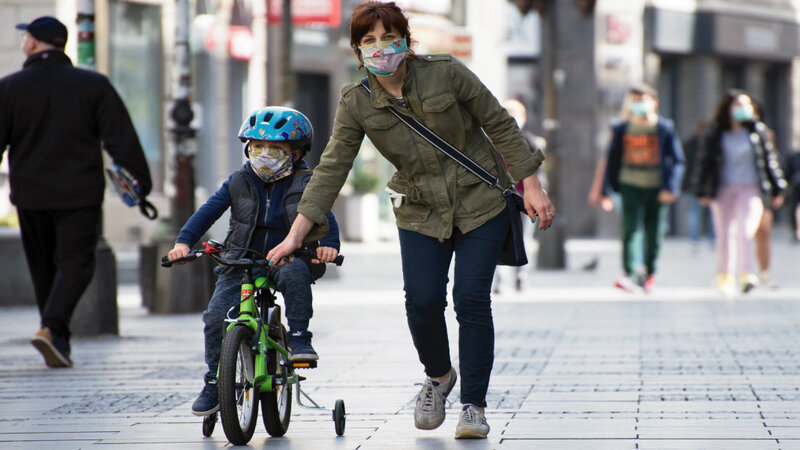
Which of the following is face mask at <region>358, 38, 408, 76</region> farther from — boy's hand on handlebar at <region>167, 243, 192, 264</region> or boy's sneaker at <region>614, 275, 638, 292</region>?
boy's sneaker at <region>614, 275, 638, 292</region>

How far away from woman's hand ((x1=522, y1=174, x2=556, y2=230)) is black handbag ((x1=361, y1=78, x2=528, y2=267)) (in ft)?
0.38

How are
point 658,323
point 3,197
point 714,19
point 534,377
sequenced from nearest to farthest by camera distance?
point 534,377, point 658,323, point 3,197, point 714,19

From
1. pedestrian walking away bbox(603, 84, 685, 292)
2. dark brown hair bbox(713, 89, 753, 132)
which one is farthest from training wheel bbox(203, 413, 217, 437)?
dark brown hair bbox(713, 89, 753, 132)

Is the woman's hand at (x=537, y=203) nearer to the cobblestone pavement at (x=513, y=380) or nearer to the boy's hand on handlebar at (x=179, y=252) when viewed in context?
the cobblestone pavement at (x=513, y=380)

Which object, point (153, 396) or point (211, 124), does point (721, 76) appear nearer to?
point (211, 124)

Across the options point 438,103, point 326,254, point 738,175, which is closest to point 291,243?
point 326,254

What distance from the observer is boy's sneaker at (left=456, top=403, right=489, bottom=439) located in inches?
228

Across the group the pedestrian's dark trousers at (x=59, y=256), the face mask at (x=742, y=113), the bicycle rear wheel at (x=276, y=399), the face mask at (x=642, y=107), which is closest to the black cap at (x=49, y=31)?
the pedestrian's dark trousers at (x=59, y=256)

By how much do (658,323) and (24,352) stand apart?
4292mm

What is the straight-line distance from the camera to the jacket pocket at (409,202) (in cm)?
593

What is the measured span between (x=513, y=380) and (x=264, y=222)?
213 cm

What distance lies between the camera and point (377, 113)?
5867 millimetres

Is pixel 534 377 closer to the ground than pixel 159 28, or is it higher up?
closer to the ground

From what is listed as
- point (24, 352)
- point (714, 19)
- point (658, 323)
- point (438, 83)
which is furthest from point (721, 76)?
point (438, 83)
